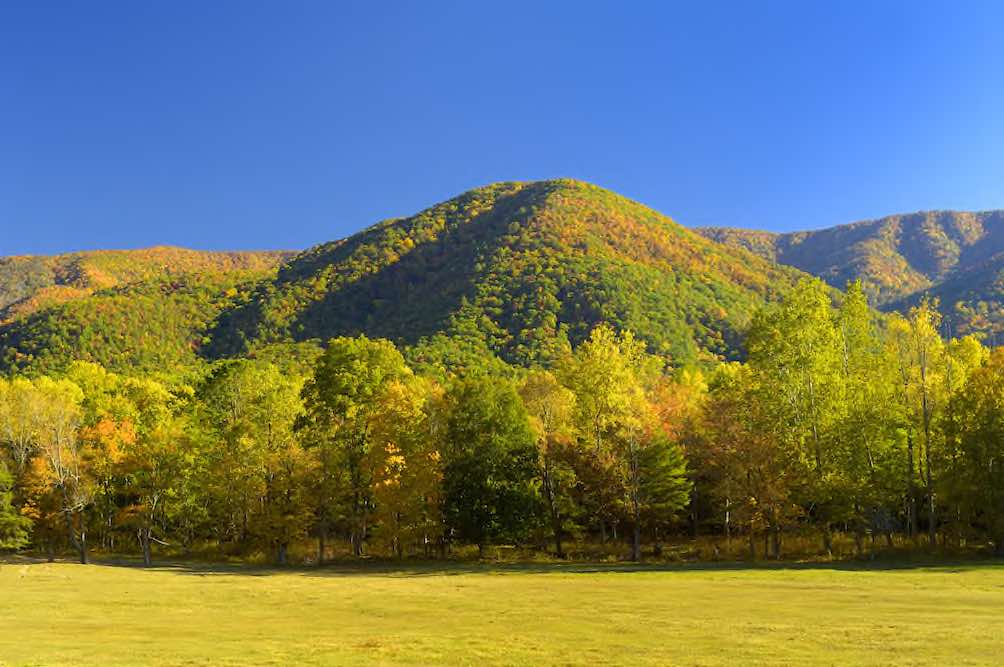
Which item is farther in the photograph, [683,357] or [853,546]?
[683,357]

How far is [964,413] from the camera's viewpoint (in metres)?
47.3

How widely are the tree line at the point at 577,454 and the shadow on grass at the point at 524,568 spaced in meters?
2.55

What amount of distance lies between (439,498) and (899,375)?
A: 33890 mm

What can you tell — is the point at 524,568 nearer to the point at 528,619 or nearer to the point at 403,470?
the point at 403,470

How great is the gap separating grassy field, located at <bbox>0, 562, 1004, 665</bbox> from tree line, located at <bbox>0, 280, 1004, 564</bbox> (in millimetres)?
Answer: 8767

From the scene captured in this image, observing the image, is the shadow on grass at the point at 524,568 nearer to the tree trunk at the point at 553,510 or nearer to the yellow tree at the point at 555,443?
the tree trunk at the point at 553,510

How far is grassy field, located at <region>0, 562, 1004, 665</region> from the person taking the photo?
59.4 feet

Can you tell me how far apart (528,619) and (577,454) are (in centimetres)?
3147

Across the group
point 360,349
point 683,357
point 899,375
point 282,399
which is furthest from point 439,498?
point 683,357

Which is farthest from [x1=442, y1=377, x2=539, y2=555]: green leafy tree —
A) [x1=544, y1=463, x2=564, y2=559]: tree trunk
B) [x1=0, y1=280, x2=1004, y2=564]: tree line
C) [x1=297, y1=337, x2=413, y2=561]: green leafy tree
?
[x1=297, y1=337, x2=413, y2=561]: green leafy tree

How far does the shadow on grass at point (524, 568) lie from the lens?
41.7 m

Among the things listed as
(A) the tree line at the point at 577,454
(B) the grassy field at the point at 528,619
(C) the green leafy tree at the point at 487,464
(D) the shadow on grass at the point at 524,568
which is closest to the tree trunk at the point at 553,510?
(A) the tree line at the point at 577,454

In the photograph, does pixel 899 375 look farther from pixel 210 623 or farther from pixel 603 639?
pixel 210 623

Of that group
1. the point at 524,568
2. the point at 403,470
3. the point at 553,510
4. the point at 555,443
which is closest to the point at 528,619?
the point at 524,568
